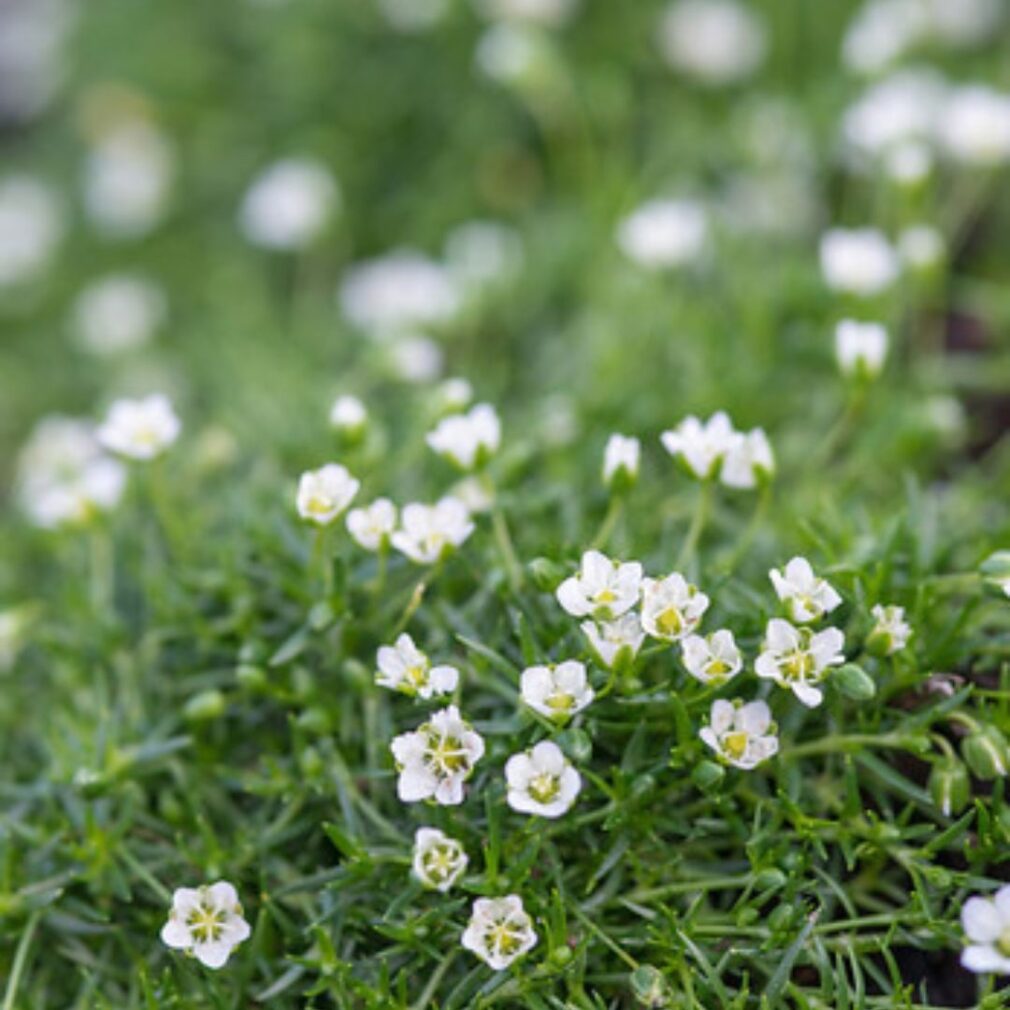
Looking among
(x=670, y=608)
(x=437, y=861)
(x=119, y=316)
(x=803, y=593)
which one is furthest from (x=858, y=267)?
(x=119, y=316)

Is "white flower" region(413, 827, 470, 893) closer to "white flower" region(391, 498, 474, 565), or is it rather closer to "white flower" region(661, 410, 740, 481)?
"white flower" region(391, 498, 474, 565)

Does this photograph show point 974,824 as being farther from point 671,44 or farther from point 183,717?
point 671,44

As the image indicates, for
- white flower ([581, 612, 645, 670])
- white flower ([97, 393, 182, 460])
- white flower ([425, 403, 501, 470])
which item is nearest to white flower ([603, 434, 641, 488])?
white flower ([425, 403, 501, 470])

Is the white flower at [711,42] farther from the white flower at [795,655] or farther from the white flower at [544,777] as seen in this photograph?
the white flower at [544,777]

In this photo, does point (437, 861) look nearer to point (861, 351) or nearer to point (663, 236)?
point (861, 351)

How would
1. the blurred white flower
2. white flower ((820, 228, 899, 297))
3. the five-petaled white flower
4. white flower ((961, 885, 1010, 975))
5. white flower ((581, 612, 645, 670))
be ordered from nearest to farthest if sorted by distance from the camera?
1. white flower ((961, 885, 1010, 975))
2. white flower ((581, 612, 645, 670))
3. the five-petaled white flower
4. white flower ((820, 228, 899, 297))
5. the blurred white flower

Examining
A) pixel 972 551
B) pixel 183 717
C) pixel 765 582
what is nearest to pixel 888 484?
pixel 972 551
